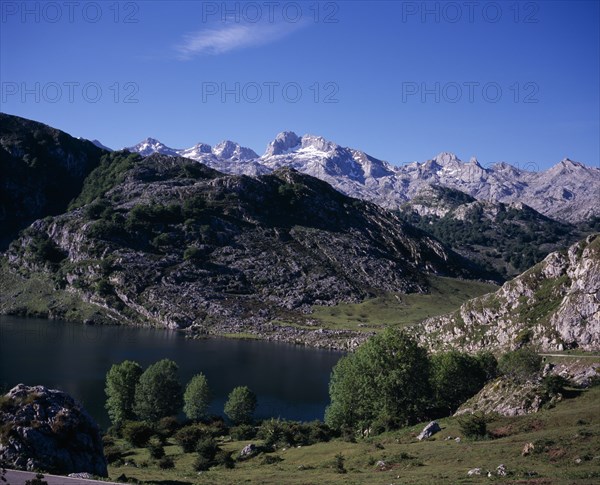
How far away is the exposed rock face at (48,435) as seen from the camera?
126ft

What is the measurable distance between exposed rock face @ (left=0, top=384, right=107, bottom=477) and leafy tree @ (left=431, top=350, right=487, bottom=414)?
5338 centimetres

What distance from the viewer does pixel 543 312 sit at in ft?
380

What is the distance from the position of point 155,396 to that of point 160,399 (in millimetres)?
1048

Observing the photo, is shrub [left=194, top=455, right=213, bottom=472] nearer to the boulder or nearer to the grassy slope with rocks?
the grassy slope with rocks

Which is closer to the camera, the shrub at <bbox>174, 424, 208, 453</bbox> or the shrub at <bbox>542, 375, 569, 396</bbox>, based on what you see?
the shrub at <bbox>542, 375, 569, 396</bbox>

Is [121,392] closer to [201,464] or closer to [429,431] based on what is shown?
[201,464]

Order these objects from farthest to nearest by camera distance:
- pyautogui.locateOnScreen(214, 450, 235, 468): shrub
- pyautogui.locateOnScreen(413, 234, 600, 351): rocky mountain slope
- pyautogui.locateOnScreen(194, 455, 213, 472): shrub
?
1. pyautogui.locateOnScreen(413, 234, 600, 351): rocky mountain slope
2. pyautogui.locateOnScreen(214, 450, 235, 468): shrub
3. pyautogui.locateOnScreen(194, 455, 213, 472): shrub

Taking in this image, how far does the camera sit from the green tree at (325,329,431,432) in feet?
247

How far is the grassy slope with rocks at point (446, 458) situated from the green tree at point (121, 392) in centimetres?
3648

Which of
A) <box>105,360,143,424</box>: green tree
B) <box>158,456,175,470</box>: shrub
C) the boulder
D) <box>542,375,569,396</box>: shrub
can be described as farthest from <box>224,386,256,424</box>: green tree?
<box>542,375,569,396</box>: shrub

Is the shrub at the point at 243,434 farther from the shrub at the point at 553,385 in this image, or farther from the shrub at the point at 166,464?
the shrub at the point at 553,385

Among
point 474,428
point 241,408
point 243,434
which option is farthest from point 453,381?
point 241,408

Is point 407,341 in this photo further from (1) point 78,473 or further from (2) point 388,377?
(1) point 78,473

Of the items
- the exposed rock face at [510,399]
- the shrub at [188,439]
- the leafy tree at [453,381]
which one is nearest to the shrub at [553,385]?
the exposed rock face at [510,399]
